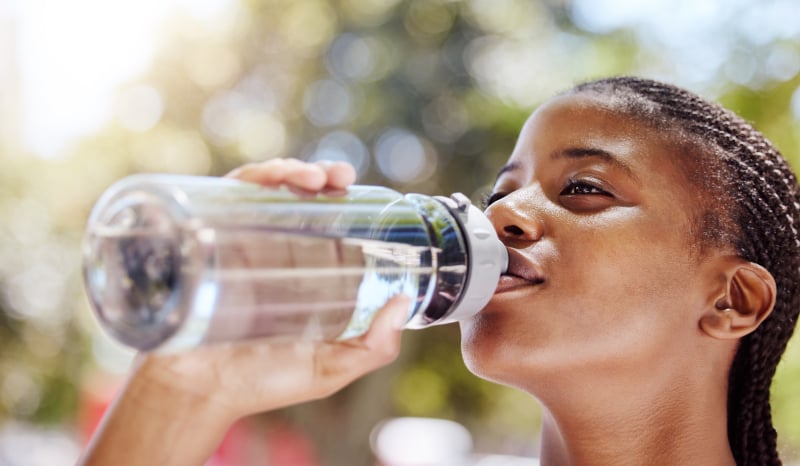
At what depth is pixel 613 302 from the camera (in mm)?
892

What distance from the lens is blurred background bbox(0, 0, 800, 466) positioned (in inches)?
140

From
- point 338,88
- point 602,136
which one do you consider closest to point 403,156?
point 338,88

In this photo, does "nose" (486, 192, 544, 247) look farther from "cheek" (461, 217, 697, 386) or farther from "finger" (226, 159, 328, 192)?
"finger" (226, 159, 328, 192)

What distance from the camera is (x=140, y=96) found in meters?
4.25

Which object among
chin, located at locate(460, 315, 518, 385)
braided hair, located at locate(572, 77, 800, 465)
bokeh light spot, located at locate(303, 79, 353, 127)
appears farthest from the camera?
bokeh light spot, located at locate(303, 79, 353, 127)

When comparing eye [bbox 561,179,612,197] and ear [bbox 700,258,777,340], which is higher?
A: eye [bbox 561,179,612,197]

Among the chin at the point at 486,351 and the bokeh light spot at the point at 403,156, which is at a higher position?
the bokeh light spot at the point at 403,156

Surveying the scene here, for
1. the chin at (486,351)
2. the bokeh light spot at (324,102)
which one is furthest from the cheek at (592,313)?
the bokeh light spot at (324,102)

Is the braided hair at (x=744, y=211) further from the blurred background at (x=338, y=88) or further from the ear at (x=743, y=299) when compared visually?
the blurred background at (x=338, y=88)

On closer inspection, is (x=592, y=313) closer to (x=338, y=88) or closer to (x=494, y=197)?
(x=494, y=197)

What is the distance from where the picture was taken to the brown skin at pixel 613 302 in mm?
882

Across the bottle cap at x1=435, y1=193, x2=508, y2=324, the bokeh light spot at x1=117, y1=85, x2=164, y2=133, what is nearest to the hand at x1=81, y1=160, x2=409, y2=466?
the bottle cap at x1=435, y1=193, x2=508, y2=324

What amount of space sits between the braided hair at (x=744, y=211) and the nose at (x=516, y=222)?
0.62ft

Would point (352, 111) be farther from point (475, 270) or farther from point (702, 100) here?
point (475, 270)
